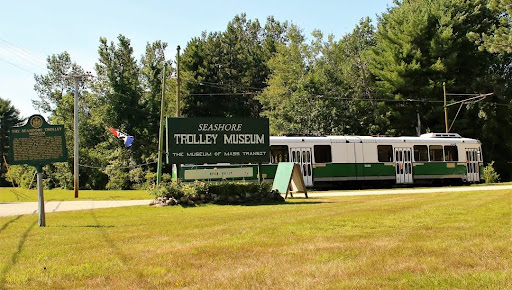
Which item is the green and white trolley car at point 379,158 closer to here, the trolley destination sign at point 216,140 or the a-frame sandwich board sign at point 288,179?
the trolley destination sign at point 216,140

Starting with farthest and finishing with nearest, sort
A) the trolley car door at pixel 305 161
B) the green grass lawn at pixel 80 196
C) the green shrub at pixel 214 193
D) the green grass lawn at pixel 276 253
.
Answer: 1. the trolley car door at pixel 305 161
2. the green grass lawn at pixel 80 196
3. the green shrub at pixel 214 193
4. the green grass lawn at pixel 276 253

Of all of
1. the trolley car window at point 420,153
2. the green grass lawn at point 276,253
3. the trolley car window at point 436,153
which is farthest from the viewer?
the trolley car window at point 436,153

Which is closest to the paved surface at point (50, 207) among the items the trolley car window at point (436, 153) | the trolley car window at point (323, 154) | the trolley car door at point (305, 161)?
the trolley car door at point (305, 161)

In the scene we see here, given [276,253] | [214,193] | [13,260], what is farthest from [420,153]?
[13,260]

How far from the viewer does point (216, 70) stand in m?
55.9

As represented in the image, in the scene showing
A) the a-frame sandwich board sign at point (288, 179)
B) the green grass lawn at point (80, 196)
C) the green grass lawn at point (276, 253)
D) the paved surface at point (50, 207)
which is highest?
the a-frame sandwich board sign at point (288, 179)

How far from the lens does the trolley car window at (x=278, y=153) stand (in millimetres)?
26094

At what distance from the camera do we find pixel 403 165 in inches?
1135

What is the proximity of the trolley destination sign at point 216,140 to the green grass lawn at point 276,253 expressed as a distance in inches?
312

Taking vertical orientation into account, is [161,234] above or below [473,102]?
below

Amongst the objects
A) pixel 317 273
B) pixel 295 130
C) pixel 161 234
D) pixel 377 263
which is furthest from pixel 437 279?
pixel 295 130

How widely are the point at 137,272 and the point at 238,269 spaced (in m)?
1.21

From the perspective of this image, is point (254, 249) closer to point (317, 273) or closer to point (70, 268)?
point (317, 273)

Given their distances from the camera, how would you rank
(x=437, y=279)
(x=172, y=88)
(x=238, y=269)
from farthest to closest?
1. (x=172, y=88)
2. (x=238, y=269)
3. (x=437, y=279)
